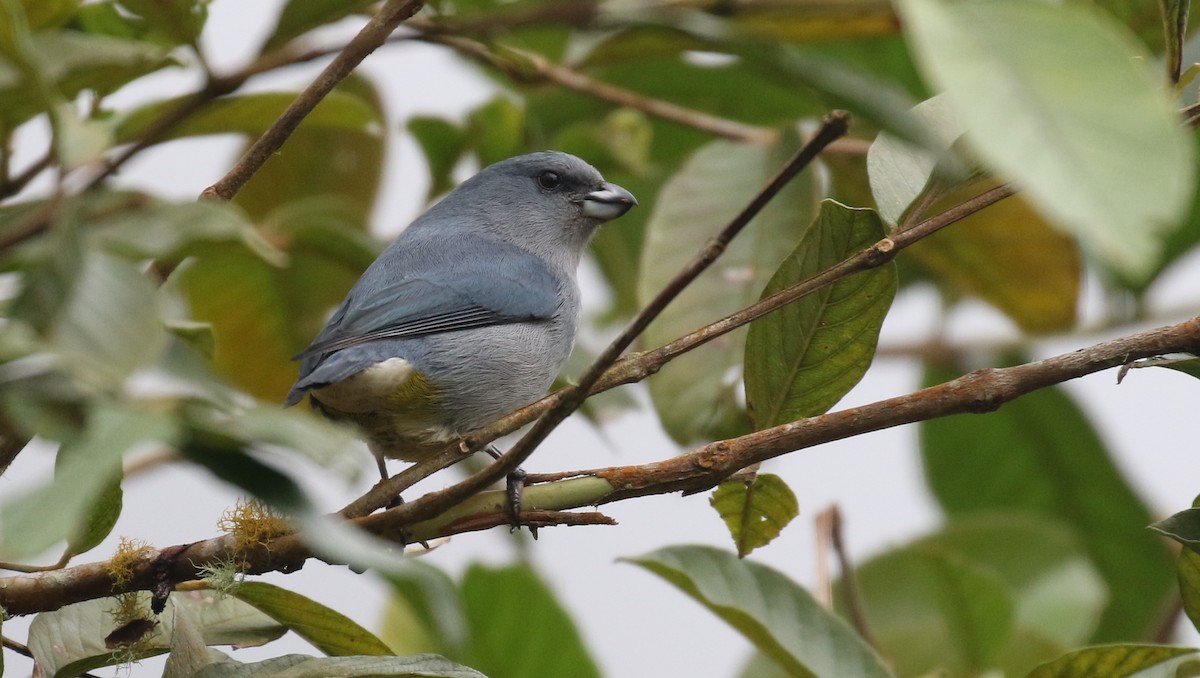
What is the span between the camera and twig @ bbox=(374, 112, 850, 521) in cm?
127

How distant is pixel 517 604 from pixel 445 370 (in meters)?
0.61

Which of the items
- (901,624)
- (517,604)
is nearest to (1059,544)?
(901,624)

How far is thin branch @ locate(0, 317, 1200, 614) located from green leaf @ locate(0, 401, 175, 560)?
0.75 meters

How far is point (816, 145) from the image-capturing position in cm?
130

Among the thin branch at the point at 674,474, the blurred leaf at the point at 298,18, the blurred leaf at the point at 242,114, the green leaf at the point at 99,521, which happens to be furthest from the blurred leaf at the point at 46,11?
the thin branch at the point at 674,474

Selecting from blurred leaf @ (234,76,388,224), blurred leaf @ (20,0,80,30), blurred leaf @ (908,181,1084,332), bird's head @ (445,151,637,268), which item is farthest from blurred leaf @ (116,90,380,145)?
blurred leaf @ (908,181,1084,332)

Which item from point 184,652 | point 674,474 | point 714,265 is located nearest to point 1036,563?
point 714,265

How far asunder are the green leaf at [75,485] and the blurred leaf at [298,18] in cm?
75

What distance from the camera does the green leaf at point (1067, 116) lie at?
75 centimetres

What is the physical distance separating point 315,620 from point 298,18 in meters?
0.88

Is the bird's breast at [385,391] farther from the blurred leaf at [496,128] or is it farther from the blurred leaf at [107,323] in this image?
the blurred leaf at [107,323]

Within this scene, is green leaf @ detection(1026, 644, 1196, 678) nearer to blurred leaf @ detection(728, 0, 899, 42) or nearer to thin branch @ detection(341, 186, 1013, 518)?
thin branch @ detection(341, 186, 1013, 518)

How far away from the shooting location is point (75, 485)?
832mm

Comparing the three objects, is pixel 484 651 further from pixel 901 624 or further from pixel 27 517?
pixel 27 517
